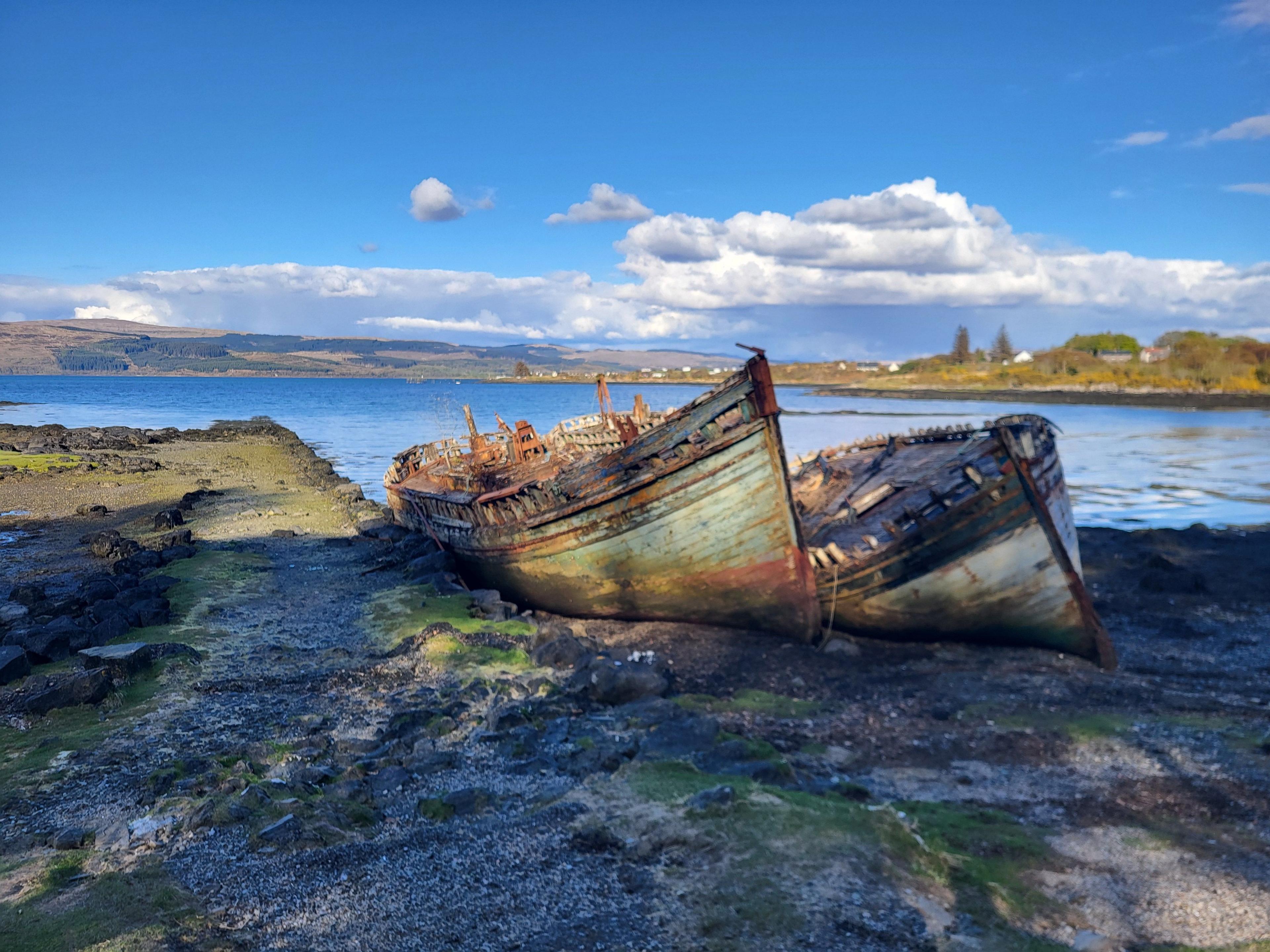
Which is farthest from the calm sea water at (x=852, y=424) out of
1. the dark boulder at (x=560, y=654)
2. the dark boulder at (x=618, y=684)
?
the dark boulder at (x=618, y=684)

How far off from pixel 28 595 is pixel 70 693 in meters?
6.25

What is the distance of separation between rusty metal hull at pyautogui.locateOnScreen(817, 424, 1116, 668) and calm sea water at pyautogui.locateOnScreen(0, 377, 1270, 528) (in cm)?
1482

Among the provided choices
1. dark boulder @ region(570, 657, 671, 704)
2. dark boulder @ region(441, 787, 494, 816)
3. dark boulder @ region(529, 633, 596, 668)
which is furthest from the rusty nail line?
dark boulder @ region(441, 787, 494, 816)

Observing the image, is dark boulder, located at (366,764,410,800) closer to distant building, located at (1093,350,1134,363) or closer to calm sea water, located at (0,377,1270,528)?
calm sea water, located at (0,377,1270,528)

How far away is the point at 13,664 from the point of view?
11.4 metres

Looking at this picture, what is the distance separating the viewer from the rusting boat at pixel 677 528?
13.8m

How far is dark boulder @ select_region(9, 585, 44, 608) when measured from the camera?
15.3m

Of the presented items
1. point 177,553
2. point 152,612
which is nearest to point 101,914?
point 152,612

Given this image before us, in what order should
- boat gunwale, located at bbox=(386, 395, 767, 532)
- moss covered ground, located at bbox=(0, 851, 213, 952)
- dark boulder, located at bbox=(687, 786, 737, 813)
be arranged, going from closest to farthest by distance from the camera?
1. moss covered ground, located at bbox=(0, 851, 213, 952)
2. dark boulder, located at bbox=(687, 786, 737, 813)
3. boat gunwale, located at bbox=(386, 395, 767, 532)

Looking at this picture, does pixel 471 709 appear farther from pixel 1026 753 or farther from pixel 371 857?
pixel 1026 753

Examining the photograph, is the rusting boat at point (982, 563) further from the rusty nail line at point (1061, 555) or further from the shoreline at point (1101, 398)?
the shoreline at point (1101, 398)

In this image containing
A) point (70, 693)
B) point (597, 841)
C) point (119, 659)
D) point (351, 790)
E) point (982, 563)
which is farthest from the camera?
point (982, 563)

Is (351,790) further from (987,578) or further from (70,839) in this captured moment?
(987,578)

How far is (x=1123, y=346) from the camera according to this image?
14712 centimetres
